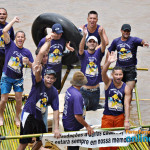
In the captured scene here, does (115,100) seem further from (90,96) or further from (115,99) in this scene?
(90,96)

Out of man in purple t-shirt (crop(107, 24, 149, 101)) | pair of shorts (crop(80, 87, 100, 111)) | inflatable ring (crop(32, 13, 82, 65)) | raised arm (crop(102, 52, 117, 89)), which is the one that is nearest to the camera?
raised arm (crop(102, 52, 117, 89))

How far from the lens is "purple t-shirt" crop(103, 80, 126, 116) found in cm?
727

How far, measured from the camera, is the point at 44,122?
710 cm

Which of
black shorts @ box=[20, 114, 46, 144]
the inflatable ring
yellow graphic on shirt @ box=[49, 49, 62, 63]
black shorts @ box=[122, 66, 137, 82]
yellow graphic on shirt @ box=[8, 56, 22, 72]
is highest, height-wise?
the inflatable ring

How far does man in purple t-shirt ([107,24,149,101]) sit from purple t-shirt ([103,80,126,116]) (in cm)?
147

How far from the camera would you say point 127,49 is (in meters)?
8.62

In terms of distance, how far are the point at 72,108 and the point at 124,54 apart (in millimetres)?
2241

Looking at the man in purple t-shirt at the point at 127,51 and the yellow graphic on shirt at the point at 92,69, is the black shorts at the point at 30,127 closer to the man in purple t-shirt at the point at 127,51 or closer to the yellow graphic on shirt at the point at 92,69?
Answer: the yellow graphic on shirt at the point at 92,69

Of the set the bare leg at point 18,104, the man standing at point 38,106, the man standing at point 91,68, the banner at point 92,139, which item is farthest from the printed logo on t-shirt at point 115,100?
the bare leg at point 18,104

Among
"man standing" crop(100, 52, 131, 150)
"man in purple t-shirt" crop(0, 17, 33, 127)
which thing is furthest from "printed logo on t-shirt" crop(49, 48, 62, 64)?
"man standing" crop(100, 52, 131, 150)

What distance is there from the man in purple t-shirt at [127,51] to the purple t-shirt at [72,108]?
6.86 feet

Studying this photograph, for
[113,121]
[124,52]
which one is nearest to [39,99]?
[113,121]

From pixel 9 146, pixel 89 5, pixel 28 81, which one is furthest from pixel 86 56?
pixel 89 5

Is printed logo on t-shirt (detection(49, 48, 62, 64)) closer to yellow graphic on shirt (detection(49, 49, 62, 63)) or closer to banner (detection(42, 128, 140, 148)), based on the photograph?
yellow graphic on shirt (detection(49, 49, 62, 63))
